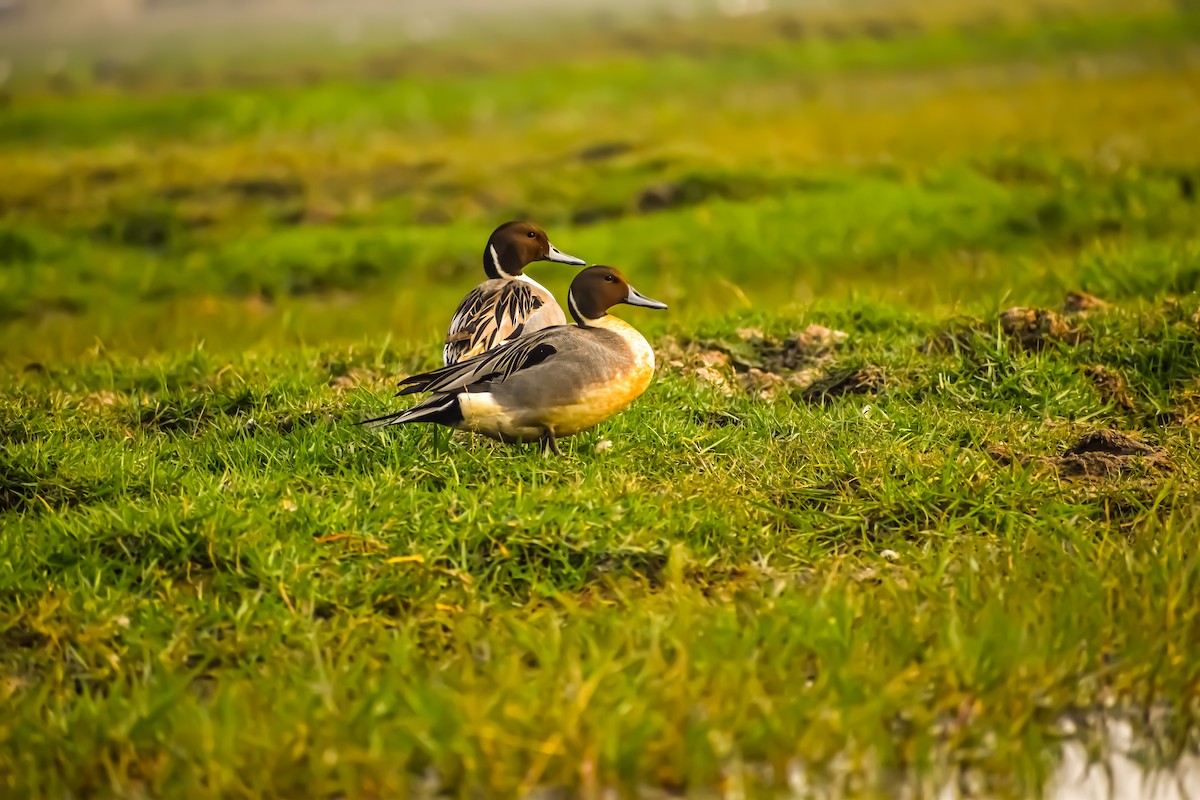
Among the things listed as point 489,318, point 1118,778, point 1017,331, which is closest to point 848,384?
point 1017,331

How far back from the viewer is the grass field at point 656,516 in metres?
3.40

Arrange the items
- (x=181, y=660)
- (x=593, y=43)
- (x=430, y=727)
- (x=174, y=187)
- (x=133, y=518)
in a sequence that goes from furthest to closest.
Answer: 1. (x=593, y=43)
2. (x=174, y=187)
3. (x=133, y=518)
4. (x=181, y=660)
5. (x=430, y=727)

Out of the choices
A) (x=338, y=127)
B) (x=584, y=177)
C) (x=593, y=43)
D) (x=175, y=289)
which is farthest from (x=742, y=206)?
(x=593, y=43)

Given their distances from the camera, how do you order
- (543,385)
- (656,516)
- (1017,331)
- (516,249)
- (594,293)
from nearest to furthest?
(656,516) < (543,385) < (594,293) < (516,249) < (1017,331)

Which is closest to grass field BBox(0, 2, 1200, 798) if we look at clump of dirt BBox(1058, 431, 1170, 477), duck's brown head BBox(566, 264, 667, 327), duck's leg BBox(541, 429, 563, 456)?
clump of dirt BBox(1058, 431, 1170, 477)

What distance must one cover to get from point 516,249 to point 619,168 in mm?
7353

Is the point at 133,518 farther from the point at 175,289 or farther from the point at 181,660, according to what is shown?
the point at 175,289

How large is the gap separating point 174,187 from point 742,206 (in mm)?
6430

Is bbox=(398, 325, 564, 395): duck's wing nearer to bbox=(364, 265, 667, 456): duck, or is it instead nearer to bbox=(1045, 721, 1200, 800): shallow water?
bbox=(364, 265, 667, 456): duck

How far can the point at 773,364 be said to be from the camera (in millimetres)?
6664

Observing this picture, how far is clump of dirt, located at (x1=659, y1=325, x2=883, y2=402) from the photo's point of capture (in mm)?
6227

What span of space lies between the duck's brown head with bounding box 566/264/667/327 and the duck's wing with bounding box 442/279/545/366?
514mm

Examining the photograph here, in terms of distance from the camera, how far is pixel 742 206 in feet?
37.1

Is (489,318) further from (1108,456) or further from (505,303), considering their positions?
(1108,456)
